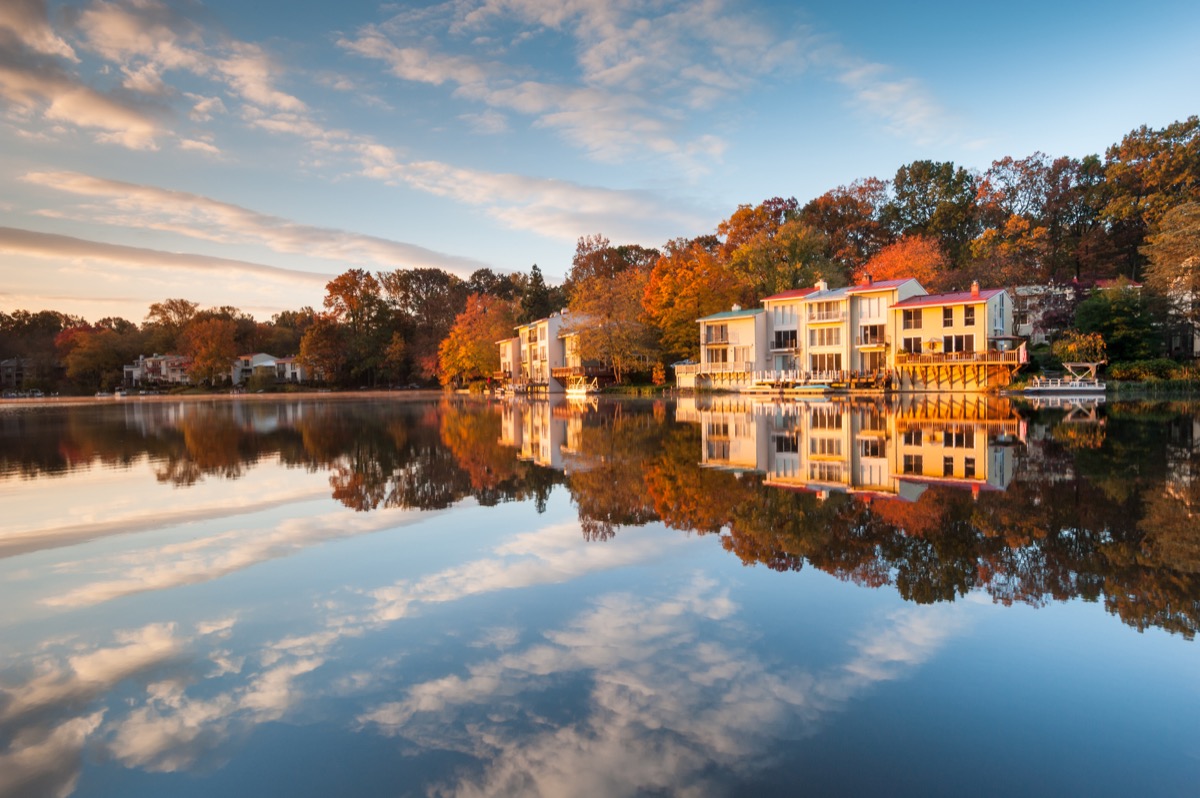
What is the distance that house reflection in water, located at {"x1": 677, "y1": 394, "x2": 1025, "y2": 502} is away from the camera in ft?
36.7

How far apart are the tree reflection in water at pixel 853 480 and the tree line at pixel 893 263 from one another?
828 inches

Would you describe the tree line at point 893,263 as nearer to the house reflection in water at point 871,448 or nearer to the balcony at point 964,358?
the balcony at point 964,358

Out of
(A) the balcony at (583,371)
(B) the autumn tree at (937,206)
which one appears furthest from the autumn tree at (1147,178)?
(A) the balcony at (583,371)

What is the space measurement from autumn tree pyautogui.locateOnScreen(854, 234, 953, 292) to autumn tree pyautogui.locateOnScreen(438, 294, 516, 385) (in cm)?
3676

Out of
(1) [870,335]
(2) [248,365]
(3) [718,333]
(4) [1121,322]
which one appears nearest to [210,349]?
(2) [248,365]

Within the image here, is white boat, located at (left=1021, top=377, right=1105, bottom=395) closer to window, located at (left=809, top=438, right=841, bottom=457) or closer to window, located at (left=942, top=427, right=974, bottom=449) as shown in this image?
window, located at (left=942, top=427, right=974, bottom=449)

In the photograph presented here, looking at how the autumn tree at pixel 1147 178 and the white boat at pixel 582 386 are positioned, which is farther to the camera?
the white boat at pixel 582 386

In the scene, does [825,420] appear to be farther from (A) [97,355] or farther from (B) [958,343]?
(A) [97,355]

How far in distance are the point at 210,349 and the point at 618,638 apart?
99754 millimetres

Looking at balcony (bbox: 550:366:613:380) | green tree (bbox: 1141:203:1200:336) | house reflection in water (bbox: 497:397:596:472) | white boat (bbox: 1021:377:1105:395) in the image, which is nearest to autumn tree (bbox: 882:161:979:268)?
green tree (bbox: 1141:203:1200:336)

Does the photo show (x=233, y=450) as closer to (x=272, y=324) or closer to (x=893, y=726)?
(x=893, y=726)

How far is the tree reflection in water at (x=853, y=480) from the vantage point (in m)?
6.38

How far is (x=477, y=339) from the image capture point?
70.9m

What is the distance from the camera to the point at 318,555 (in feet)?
25.7
